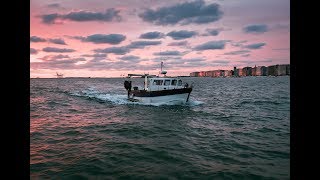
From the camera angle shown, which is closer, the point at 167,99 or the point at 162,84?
the point at 167,99

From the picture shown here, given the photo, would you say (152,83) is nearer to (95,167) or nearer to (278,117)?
(278,117)

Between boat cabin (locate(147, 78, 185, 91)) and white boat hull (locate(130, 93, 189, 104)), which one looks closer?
white boat hull (locate(130, 93, 189, 104))

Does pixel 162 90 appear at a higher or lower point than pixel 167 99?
higher

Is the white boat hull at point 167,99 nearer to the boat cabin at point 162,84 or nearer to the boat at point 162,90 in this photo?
the boat at point 162,90

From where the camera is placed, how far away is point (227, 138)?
16375 millimetres

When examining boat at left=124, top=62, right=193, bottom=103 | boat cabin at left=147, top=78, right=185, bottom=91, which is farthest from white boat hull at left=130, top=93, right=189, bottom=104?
boat cabin at left=147, top=78, right=185, bottom=91

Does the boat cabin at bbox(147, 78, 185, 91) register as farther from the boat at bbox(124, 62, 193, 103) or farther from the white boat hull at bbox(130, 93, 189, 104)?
the white boat hull at bbox(130, 93, 189, 104)

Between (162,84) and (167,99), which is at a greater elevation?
(162,84)

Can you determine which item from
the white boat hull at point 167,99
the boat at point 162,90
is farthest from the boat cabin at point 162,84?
the white boat hull at point 167,99

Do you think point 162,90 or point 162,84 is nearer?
point 162,90

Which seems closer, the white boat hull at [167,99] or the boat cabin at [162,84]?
the white boat hull at [167,99]
